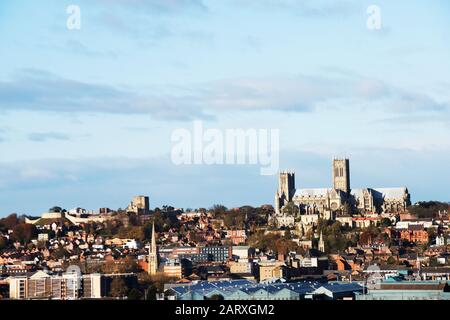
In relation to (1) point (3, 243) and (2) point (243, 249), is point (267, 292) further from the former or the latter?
(1) point (3, 243)

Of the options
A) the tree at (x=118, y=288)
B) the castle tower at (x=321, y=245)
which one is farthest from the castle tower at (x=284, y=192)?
the tree at (x=118, y=288)

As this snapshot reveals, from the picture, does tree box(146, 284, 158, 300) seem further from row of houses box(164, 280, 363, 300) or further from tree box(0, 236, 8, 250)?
tree box(0, 236, 8, 250)

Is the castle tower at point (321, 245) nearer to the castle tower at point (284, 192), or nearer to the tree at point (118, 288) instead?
the castle tower at point (284, 192)

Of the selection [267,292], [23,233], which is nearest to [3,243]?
[23,233]

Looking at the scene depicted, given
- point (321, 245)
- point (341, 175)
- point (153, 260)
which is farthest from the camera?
point (341, 175)

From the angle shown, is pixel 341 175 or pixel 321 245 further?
pixel 341 175

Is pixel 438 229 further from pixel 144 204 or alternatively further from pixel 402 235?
pixel 144 204
